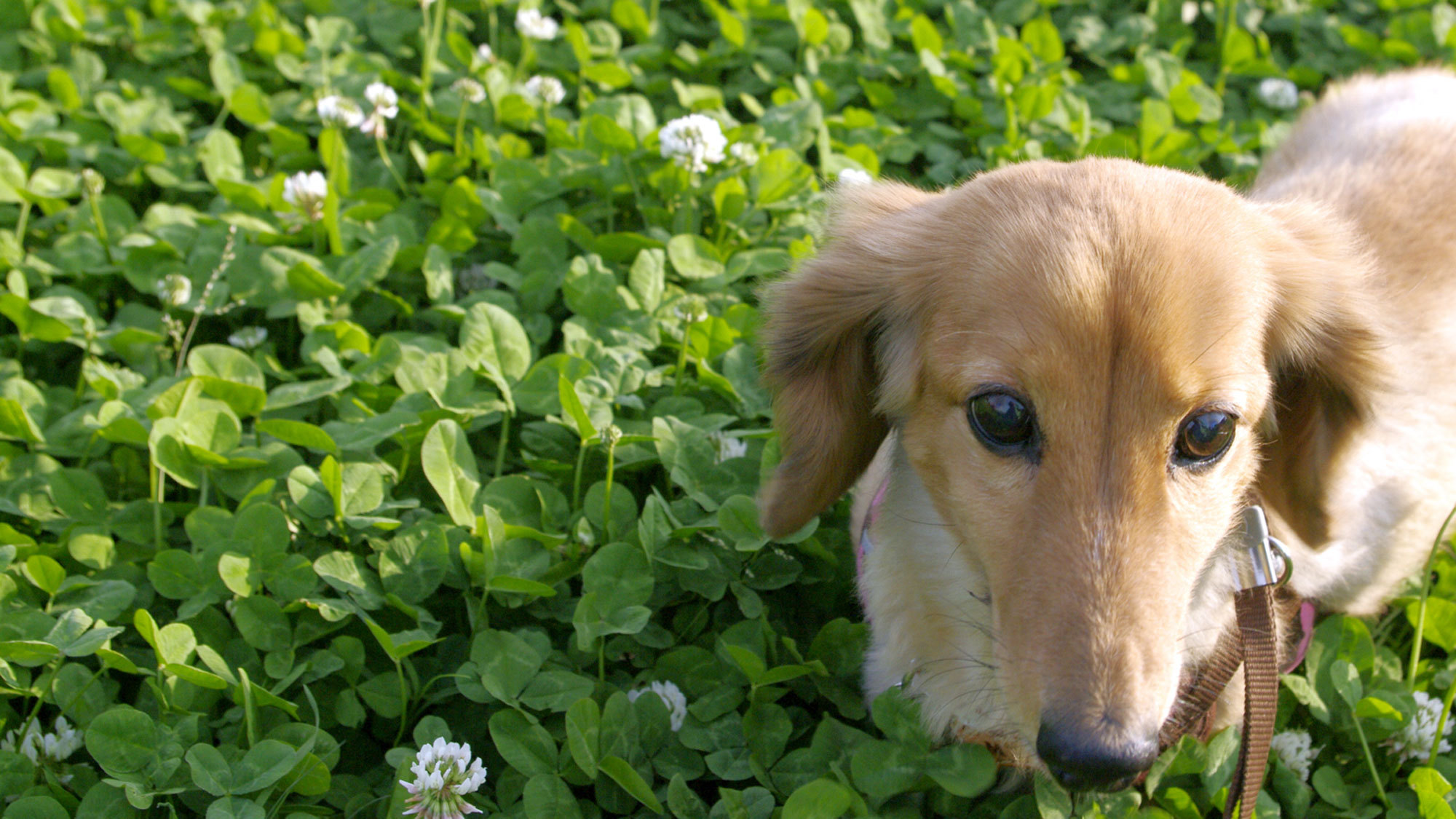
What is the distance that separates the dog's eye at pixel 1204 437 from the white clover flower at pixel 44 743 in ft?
7.52

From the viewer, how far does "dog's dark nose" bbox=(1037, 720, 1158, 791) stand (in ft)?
5.60

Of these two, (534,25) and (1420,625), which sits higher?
(534,25)

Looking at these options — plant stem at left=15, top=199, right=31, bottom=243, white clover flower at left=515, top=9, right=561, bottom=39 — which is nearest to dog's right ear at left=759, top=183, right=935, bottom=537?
white clover flower at left=515, top=9, right=561, bottom=39

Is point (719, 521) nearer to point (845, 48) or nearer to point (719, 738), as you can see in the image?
point (719, 738)

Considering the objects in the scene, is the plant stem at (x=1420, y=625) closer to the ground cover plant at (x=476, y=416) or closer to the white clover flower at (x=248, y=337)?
the ground cover plant at (x=476, y=416)

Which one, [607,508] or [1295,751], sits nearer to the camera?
[1295,751]

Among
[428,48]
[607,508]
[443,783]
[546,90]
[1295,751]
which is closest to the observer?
[443,783]

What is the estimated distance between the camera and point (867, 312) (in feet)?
7.95

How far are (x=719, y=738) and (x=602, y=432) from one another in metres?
0.81

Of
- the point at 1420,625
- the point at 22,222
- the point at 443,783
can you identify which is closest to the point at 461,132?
the point at 22,222

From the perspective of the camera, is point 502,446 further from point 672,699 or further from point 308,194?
point 308,194

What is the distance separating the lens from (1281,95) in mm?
4914

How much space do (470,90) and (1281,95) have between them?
136 inches

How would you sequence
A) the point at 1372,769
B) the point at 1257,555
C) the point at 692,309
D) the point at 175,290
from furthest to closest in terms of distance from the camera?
the point at 175,290 < the point at 692,309 < the point at 1372,769 < the point at 1257,555
